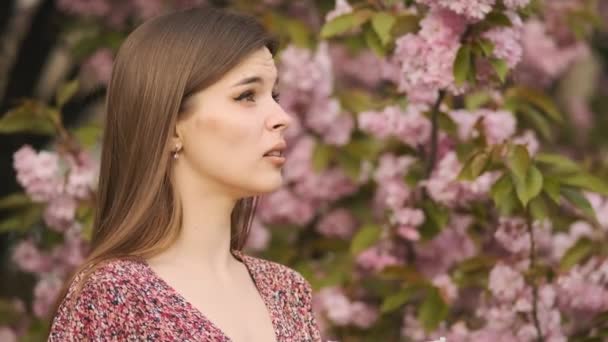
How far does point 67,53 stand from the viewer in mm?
4445

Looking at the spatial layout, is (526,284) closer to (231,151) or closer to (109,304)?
(231,151)

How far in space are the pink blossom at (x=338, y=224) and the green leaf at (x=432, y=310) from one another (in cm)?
75

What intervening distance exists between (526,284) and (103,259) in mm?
1439

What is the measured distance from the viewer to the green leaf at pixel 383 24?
303 cm

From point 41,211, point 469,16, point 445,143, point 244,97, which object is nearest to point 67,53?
point 41,211

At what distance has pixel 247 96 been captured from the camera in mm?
2336

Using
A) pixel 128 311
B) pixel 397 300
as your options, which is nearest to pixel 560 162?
pixel 397 300

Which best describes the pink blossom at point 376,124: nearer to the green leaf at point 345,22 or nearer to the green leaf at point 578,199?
the green leaf at point 345,22

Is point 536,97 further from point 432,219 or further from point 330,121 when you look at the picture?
point 330,121

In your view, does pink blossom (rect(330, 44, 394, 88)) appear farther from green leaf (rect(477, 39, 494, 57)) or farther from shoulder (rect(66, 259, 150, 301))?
shoulder (rect(66, 259, 150, 301))

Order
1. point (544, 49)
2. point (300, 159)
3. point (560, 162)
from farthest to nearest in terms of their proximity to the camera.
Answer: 1. point (544, 49)
2. point (300, 159)
3. point (560, 162)

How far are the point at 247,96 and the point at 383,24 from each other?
835 millimetres

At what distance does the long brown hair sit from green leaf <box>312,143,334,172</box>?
156cm

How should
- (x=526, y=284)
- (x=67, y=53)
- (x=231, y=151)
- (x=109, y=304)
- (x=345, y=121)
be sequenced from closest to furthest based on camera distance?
1. (x=109, y=304)
2. (x=231, y=151)
3. (x=526, y=284)
4. (x=345, y=121)
5. (x=67, y=53)
